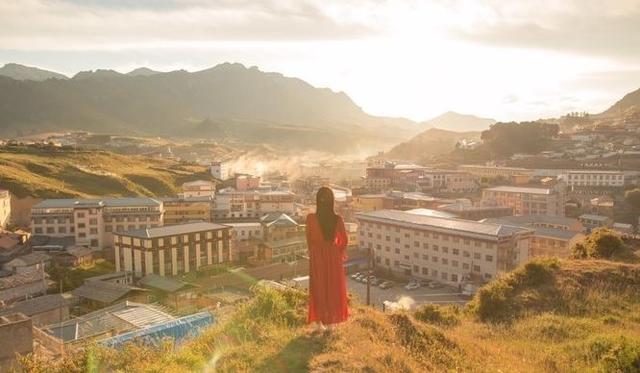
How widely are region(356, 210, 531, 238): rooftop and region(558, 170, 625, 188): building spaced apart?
33.1 m

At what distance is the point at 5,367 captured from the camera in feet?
46.7

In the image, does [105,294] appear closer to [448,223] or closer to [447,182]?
[448,223]

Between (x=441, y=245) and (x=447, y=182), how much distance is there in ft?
119

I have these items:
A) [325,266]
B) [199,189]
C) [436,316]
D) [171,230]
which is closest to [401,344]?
[325,266]

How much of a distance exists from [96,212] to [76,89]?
164 m

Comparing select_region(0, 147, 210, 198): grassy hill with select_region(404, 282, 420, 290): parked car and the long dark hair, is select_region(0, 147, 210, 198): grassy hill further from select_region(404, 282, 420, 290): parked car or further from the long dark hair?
the long dark hair

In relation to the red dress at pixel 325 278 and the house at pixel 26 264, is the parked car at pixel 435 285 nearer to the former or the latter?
the house at pixel 26 264

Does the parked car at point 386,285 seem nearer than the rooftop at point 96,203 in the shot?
Yes

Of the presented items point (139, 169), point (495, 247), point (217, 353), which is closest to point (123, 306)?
point (217, 353)

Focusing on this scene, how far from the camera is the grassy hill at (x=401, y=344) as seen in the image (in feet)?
24.5

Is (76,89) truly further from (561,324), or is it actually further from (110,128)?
(561,324)

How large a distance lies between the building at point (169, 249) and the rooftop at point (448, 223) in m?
12.5

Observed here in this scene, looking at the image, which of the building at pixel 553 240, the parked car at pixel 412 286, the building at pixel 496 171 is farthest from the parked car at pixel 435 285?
the building at pixel 496 171

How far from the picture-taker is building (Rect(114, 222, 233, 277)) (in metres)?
31.4
